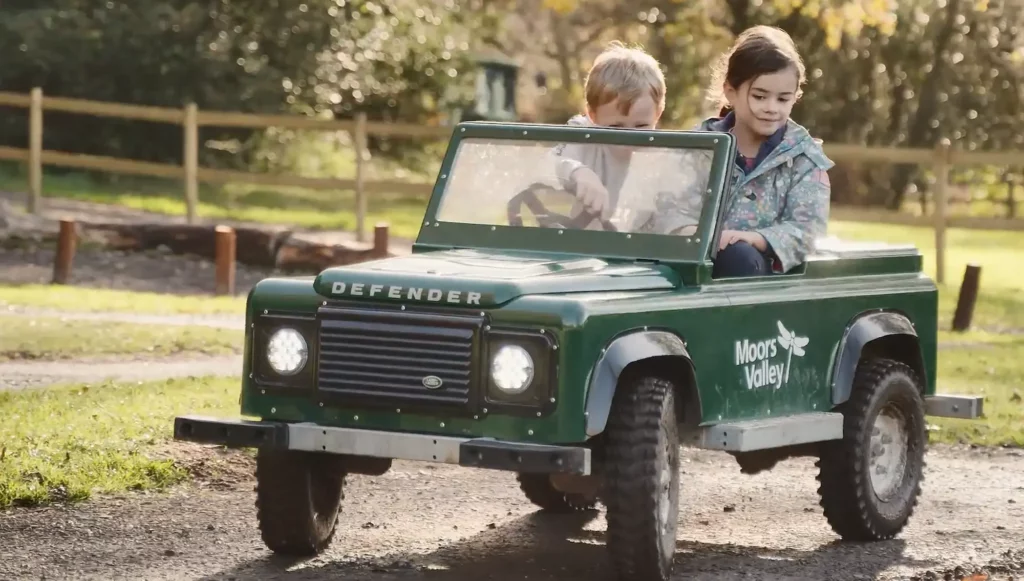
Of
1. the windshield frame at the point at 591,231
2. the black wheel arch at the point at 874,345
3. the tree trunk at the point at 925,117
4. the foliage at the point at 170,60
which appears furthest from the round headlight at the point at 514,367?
the tree trunk at the point at 925,117

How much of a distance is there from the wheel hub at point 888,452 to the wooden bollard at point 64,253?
36.6 feet

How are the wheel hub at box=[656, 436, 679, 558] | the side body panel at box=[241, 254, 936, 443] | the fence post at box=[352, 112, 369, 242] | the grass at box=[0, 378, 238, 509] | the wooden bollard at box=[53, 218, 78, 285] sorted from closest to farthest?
the side body panel at box=[241, 254, 936, 443] < the wheel hub at box=[656, 436, 679, 558] < the grass at box=[0, 378, 238, 509] < the wooden bollard at box=[53, 218, 78, 285] < the fence post at box=[352, 112, 369, 242]

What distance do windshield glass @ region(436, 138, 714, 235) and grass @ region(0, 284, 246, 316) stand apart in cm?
863

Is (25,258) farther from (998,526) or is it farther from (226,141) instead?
(998,526)

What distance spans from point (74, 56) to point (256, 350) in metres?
24.8

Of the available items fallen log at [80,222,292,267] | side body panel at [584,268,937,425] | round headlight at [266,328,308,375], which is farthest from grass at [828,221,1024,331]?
round headlight at [266,328,308,375]

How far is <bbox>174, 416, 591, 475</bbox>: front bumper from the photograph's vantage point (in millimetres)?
5980

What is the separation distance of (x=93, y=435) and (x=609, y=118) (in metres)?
3.15

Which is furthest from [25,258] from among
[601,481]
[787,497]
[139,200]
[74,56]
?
[601,481]

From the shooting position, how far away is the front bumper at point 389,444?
598 centimetres

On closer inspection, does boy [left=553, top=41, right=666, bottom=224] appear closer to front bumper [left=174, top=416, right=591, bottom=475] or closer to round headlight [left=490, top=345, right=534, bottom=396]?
round headlight [left=490, top=345, right=534, bottom=396]

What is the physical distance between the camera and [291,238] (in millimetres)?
20562

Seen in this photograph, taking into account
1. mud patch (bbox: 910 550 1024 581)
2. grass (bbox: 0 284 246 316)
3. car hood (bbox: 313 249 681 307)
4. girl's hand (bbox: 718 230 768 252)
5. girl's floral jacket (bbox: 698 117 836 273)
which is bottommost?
mud patch (bbox: 910 550 1024 581)

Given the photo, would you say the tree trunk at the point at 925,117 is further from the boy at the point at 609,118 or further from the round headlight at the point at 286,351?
the round headlight at the point at 286,351
